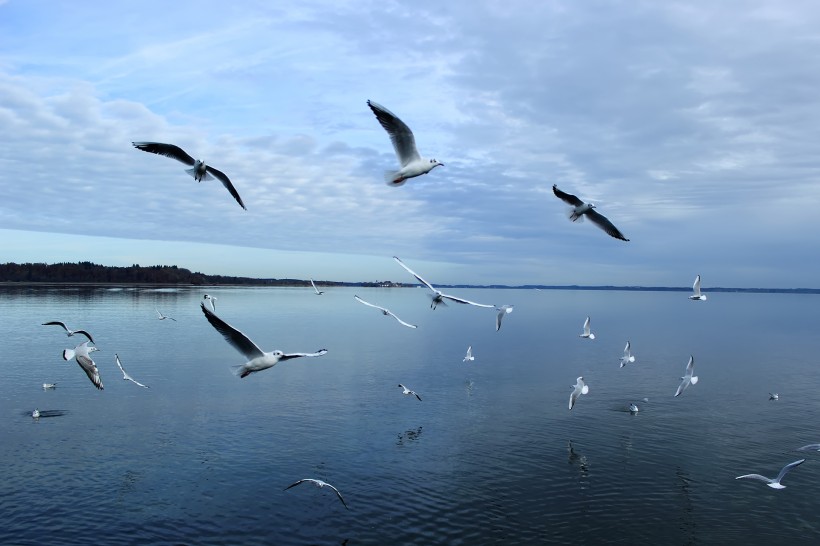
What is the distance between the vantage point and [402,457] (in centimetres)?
3453

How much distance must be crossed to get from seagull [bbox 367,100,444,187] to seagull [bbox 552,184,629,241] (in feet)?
14.9

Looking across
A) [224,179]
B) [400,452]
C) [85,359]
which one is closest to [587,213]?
[224,179]

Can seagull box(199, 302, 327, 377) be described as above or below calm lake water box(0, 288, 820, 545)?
above

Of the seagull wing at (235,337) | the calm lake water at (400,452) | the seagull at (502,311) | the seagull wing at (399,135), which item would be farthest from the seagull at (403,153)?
the calm lake water at (400,452)

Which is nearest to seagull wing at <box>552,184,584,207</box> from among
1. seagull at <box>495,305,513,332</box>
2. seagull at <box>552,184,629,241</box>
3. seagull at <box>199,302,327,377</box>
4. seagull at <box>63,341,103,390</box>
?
seagull at <box>552,184,629,241</box>

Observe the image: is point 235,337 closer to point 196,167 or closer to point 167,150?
point 196,167

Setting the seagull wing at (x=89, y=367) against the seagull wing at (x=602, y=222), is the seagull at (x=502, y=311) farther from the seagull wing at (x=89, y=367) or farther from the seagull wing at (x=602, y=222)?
the seagull wing at (x=89, y=367)

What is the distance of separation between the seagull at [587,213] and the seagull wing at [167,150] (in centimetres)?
1021

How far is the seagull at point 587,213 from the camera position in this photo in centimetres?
1800

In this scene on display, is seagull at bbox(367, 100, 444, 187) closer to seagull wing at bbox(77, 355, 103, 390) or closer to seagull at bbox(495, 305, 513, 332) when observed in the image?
seagull at bbox(495, 305, 513, 332)

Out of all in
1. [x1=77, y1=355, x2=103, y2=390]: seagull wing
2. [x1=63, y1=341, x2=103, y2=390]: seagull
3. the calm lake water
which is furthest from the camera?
the calm lake water

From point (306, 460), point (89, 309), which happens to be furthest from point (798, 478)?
point (89, 309)

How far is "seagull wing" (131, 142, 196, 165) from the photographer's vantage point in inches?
587

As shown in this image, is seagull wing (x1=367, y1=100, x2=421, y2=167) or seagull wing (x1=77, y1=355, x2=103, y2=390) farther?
seagull wing (x1=77, y1=355, x2=103, y2=390)
